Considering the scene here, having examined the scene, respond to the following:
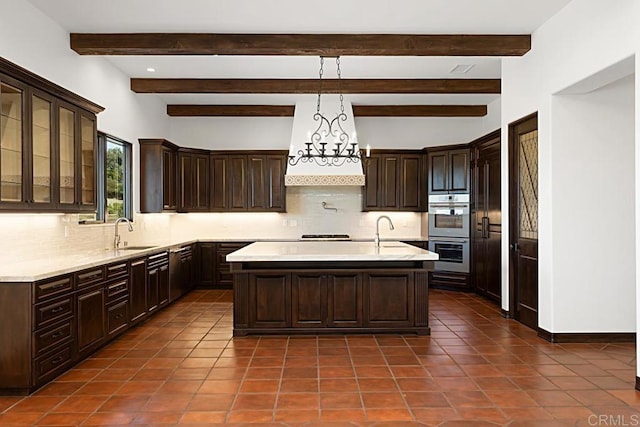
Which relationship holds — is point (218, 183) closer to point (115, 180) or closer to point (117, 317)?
point (115, 180)

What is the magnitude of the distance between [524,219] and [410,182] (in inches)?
125

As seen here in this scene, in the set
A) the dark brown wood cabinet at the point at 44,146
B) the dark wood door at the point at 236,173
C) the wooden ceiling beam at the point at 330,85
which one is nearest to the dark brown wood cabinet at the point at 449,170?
the wooden ceiling beam at the point at 330,85

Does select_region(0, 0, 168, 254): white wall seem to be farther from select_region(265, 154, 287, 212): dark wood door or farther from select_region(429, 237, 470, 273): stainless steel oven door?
select_region(429, 237, 470, 273): stainless steel oven door

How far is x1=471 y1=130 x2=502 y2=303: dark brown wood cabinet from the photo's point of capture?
253 inches

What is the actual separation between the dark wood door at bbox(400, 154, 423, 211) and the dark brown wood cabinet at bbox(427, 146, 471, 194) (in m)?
0.24

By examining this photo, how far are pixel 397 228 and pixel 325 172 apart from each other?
186 cm

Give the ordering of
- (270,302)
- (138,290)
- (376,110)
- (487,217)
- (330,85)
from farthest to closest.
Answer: (376,110)
(487,217)
(330,85)
(138,290)
(270,302)

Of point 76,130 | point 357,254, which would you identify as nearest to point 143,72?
point 76,130

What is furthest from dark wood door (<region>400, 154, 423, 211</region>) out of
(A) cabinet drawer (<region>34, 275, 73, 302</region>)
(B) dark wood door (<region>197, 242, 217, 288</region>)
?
(A) cabinet drawer (<region>34, 275, 73, 302</region>)

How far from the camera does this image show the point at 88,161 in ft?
15.6

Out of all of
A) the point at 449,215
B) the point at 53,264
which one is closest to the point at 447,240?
the point at 449,215

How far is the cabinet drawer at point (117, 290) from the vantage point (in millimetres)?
4488

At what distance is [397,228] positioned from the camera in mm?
8633

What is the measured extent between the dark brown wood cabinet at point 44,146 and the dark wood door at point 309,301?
220cm
